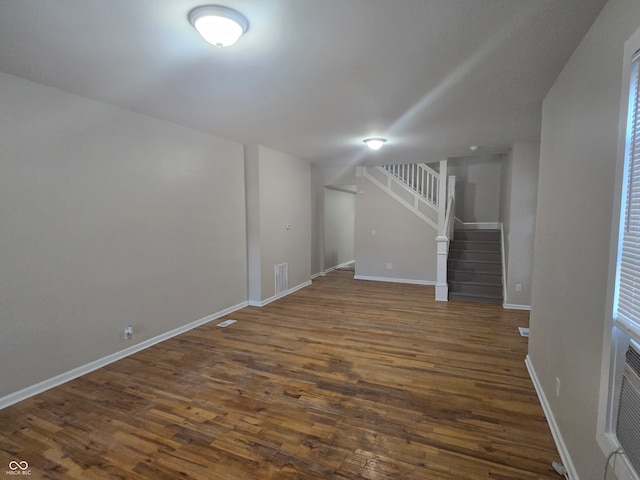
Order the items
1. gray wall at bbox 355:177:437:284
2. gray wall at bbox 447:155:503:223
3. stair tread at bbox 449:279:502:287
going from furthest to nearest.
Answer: gray wall at bbox 447:155:503:223 → gray wall at bbox 355:177:437:284 → stair tread at bbox 449:279:502:287

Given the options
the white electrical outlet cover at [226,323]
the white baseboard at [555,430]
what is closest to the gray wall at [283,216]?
the white electrical outlet cover at [226,323]

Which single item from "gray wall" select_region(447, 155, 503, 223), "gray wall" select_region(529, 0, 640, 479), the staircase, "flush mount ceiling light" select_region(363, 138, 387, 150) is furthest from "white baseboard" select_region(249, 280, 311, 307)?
"gray wall" select_region(447, 155, 503, 223)

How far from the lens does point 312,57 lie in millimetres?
2111

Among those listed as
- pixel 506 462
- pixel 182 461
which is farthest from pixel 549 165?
pixel 182 461

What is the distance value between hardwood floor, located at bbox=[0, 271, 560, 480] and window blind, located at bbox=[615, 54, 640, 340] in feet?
3.82

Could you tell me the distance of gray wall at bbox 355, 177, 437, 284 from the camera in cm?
646

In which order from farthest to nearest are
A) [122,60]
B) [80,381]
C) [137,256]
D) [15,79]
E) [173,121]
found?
[173,121]
[137,256]
[80,381]
[15,79]
[122,60]

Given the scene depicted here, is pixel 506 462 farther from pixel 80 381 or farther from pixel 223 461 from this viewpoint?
pixel 80 381

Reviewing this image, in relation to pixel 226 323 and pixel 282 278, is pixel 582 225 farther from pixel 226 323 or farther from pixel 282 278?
pixel 282 278

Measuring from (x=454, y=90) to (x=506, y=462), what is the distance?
2.78 metres

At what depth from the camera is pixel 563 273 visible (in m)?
2.01

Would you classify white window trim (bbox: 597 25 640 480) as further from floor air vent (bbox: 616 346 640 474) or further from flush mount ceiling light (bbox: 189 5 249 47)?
flush mount ceiling light (bbox: 189 5 249 47)

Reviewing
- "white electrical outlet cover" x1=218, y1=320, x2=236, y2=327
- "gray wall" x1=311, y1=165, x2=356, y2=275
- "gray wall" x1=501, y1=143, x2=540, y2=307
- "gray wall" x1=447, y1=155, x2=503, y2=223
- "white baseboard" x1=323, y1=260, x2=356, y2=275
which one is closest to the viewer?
"white electrical outlet cover" x1=218, y1=320, x2=236, y2=327

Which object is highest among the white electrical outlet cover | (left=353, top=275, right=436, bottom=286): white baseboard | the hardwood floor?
(left=353, top=275, right=436, bottom=286): white baseboard
